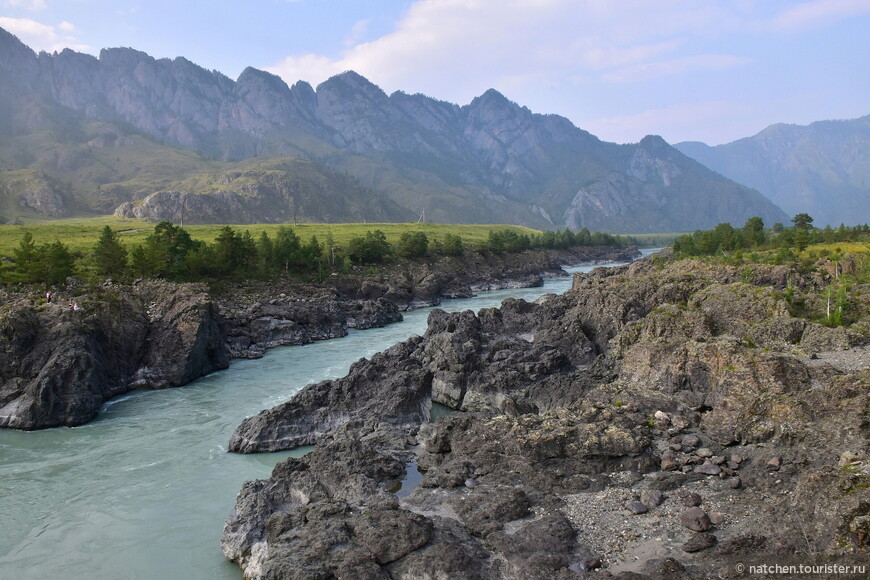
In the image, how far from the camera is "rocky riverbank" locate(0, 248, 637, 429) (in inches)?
1387

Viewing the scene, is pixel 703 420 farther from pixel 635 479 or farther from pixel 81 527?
pixel 81 527

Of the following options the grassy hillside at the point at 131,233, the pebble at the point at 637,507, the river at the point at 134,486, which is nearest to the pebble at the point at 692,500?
the pebble at the point at 637,507

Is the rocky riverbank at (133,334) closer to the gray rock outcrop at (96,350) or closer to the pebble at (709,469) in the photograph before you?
the gray rock outcrop at (96,350)

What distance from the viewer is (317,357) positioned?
172 feet

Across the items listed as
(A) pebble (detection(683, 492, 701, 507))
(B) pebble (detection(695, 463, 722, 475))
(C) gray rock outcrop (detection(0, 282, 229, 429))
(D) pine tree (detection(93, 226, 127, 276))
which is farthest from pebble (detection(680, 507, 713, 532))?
(D) pine tree (detection(93, 226, 127, 276))

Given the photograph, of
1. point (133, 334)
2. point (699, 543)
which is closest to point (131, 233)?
point (133, 334)

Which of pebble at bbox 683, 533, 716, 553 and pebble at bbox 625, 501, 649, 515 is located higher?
pebble at bbox 683, 533, 716, 553

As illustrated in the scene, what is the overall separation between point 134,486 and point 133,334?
2313 cm

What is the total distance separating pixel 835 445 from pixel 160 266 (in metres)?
64.8

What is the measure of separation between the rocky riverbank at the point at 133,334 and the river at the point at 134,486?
185cm

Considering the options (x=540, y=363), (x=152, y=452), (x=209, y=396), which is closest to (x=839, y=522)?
(x=540, y=363)

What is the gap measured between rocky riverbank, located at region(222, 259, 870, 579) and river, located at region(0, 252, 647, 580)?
1.98m

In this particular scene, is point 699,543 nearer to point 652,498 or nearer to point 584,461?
point 652,498

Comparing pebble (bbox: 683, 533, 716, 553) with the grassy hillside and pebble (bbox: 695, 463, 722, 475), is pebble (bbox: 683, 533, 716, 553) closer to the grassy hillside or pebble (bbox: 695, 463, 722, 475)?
pebble (bbox: 695, 463, 722, 475)
